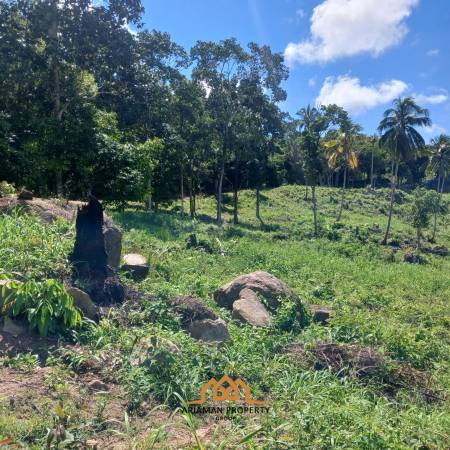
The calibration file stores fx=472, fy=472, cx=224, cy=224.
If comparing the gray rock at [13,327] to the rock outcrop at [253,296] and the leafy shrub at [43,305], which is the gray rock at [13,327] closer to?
the leafy shrub at [43,305]

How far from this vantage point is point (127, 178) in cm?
1399

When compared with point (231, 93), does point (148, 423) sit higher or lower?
lower

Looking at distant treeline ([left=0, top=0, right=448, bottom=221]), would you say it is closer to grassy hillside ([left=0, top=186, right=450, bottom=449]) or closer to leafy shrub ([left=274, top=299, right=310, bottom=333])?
grassy hillside ([left=0, top=186, right=450, bottom=449])

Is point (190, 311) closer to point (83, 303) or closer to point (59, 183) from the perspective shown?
point (83, 303)

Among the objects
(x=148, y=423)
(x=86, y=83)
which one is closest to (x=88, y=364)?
(x=148, y=423)

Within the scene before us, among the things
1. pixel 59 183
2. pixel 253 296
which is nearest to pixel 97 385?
pixel 253 296

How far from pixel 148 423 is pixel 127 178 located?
10.9m

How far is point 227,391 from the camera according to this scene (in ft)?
14.4

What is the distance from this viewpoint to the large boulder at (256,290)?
786cm

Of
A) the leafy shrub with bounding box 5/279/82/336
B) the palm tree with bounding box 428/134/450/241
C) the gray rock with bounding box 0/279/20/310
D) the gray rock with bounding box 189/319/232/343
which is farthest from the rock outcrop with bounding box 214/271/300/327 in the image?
the palm tree with bounding box 428/134/450/241

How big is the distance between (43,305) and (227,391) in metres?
2.04

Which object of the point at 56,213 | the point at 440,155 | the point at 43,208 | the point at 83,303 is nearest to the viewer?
the point at 83,303

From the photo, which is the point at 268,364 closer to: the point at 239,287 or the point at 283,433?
the point at 283,433

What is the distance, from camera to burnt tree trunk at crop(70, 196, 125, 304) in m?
6.09
